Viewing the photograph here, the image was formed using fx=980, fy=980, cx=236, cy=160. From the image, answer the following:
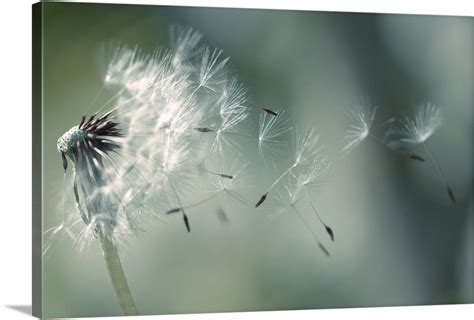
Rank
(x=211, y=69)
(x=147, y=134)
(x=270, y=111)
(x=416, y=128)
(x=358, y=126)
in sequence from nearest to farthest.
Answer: (x=147, y=134) < (x=211, y=69) < (x=270, y=111) < (x=358, y=126) < (x=416, y=128)

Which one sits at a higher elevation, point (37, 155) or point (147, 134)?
point (147, 134)

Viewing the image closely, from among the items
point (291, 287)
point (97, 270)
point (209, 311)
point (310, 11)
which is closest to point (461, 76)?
point (310, 11)

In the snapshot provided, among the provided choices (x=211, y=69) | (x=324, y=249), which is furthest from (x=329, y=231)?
(x=211, y=69)

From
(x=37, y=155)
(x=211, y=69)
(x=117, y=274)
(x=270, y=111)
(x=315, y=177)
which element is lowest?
(x=117, y=274)

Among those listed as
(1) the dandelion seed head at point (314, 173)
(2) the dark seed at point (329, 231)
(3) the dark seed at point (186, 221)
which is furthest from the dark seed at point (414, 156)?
(3) the dark seed at point (186, 221)

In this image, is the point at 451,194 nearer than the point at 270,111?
No

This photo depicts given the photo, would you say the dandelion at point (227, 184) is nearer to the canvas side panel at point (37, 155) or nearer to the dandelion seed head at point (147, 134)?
the dandelion seed head at point (147, 134)

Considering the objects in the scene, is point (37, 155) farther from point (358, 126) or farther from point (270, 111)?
point (358, 126)

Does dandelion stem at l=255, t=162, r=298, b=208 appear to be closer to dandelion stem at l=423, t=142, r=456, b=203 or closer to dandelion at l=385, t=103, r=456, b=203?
dandelion at l=385, t=103, r=456, b=203
